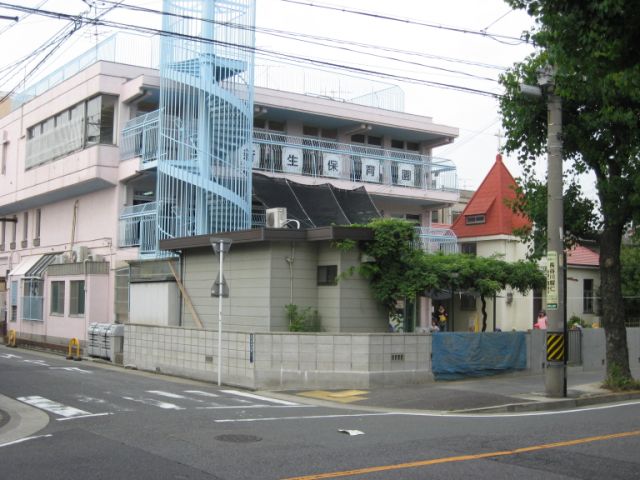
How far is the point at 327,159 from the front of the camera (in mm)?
30828

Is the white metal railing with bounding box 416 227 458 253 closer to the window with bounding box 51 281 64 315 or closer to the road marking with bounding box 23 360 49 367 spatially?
the road marking with bounding box 23 360 49 367

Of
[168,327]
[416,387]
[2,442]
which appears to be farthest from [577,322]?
[2,442]

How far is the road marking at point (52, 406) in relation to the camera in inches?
525

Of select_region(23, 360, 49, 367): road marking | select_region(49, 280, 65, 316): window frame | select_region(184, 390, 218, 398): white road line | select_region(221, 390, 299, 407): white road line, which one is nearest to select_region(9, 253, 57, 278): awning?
select_region(49, 280, 65, 316): window frame

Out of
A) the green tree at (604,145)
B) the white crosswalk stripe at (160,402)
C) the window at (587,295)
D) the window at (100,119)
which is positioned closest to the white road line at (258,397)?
the white crosswalk stripe at (160,402)

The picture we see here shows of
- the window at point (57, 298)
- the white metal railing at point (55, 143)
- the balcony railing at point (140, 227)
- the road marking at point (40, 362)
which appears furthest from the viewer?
the window at point (57, 298)

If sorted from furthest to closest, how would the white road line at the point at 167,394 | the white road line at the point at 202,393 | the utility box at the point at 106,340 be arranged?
the utility box at the point at 106,340 < the white road line at the point at 202,393 < the white road line at the point at 167,394

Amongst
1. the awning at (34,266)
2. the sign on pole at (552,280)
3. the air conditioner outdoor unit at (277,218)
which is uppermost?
the air conditioner outdoor unit at (277,218)

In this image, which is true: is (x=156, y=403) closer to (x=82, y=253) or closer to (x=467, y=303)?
(x=82, y=253)

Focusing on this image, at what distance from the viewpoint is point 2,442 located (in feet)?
34.4

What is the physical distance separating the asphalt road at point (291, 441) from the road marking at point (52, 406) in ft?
0.07

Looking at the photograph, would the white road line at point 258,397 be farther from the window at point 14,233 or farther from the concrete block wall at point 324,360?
the window at point 14,233

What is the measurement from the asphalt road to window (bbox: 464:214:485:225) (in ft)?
61.2

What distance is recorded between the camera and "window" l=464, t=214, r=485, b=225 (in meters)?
33.8
